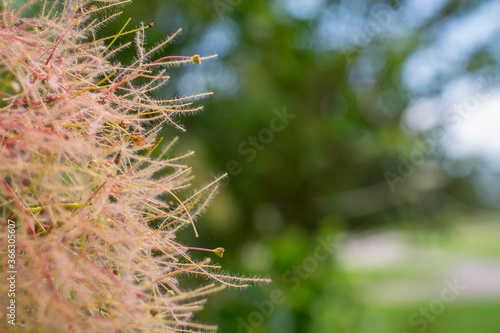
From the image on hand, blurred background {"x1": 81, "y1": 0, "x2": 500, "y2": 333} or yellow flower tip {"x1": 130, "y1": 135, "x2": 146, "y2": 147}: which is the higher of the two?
blurred background {"x1": 81, "y1": 0, "x2": 500, "y2": 333}

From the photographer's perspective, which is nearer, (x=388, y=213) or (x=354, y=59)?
(x=354, y=59)

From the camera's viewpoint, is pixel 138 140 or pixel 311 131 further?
pixel 311 131

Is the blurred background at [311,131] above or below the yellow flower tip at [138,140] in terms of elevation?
above

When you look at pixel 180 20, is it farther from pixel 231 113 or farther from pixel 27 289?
pixel 27 289

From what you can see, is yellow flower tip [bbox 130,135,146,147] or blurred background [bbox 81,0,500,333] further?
blurred background [bbox 81,0,500,333]

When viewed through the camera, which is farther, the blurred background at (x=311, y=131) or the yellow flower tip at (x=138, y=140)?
the blurred background at (x=311, y=131)

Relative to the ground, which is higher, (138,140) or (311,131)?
(311,131)

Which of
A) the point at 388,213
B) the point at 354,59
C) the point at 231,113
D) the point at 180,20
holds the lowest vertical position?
the point at 231,113

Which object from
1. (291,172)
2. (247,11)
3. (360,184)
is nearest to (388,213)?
(360,184)
